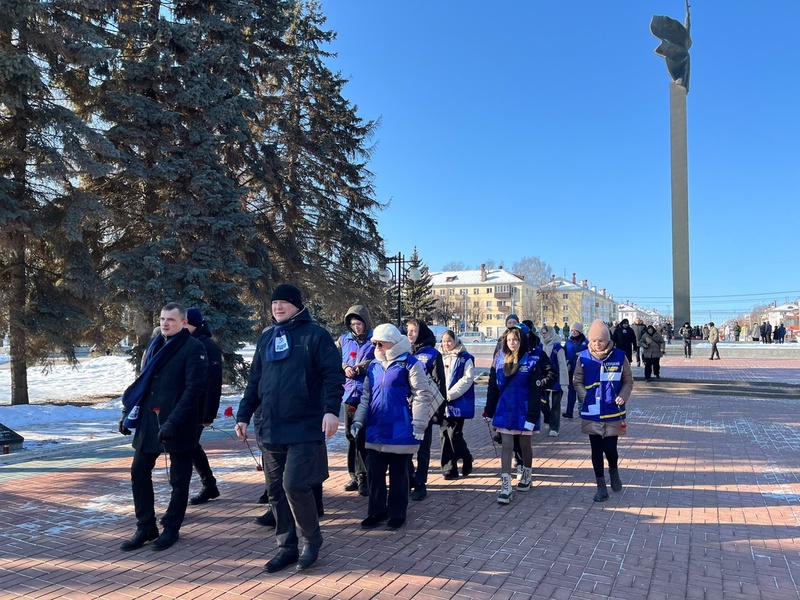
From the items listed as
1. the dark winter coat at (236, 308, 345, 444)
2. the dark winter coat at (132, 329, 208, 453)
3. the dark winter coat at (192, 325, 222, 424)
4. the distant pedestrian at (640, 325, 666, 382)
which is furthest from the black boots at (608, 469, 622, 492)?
the distant pedestrian at (640, 325, 666, 382)

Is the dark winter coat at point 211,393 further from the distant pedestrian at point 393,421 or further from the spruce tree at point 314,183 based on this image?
the spruce tree at point 314,183

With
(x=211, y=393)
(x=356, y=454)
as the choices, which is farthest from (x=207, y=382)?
(x=356, y=454)

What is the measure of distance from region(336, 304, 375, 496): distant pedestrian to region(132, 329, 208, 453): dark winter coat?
1.61 metres

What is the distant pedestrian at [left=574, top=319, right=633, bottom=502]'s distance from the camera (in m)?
5.62

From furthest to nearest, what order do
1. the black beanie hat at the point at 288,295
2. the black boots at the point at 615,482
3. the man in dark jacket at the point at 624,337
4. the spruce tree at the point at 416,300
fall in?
1. the spruce tree at the point at 416,300
2. the man in dark jacket at the point at 624,337
3. the black boots at the point at 615,482
4. the black beanie hat at the point at 288,295

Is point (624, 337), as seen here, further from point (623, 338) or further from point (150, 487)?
point (150, 487)

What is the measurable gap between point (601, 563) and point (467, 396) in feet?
8.93

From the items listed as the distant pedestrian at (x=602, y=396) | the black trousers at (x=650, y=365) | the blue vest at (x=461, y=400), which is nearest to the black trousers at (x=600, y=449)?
the distant pedestrian at (x=602, y=396)

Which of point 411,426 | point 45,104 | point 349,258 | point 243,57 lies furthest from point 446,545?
point 349,258

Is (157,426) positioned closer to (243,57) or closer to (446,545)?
(446,545)

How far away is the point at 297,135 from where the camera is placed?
57.3ft

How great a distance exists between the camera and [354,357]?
235 inches

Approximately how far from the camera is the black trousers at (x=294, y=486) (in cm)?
380

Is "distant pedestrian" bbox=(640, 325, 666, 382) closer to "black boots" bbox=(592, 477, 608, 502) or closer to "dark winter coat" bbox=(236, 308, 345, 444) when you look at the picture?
"black boots" bbox=(592, 477, 608, 502)
